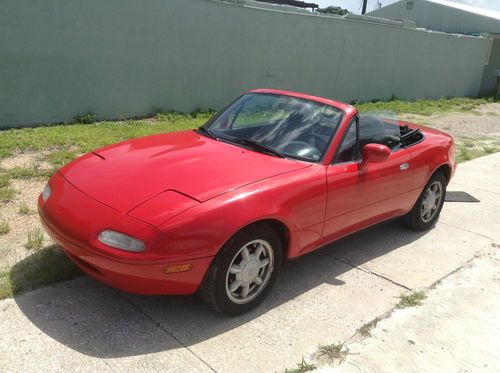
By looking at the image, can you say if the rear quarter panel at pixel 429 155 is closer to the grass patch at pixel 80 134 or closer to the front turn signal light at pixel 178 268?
the front turn signal light at pixel 178 268

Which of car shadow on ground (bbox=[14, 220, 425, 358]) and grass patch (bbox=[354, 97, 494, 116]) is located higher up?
car shadow on ground (bbox=[14, 220, 425, 358])

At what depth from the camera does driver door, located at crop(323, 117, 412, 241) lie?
3742 millimetres

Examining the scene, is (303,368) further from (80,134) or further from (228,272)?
(80,134)

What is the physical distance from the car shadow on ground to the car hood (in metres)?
0.72

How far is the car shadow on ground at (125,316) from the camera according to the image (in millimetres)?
A: 2912

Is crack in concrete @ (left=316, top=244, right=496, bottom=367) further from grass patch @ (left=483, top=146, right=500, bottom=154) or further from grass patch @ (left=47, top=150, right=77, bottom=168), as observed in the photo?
grass patch @ (left=483, top=146, right=500, bottom=154)

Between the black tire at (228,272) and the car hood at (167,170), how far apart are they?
32cm

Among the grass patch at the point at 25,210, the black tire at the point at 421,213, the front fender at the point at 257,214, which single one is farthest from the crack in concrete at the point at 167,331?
the black tire at the point at 421,213

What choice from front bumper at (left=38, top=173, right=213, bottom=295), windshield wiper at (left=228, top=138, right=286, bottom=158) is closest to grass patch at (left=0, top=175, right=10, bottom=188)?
front bumper at (left=38, top=173, right=213, bottom=295)

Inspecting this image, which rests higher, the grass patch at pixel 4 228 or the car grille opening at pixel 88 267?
the car grille opening at pixel 88 267

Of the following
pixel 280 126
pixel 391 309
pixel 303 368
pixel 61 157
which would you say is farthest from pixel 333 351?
pixel 61 157

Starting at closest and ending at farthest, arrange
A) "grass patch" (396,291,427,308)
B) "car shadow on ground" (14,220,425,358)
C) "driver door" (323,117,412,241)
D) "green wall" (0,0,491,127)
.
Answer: "car shadow on ground" (14,220,425,358)
"grass patch" (396,291,427,308)
"driver door" (323,117,412,241)
"green wall" (0,0,491,127)

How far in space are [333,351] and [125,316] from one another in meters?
1.33

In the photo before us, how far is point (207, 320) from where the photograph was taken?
127 inches
